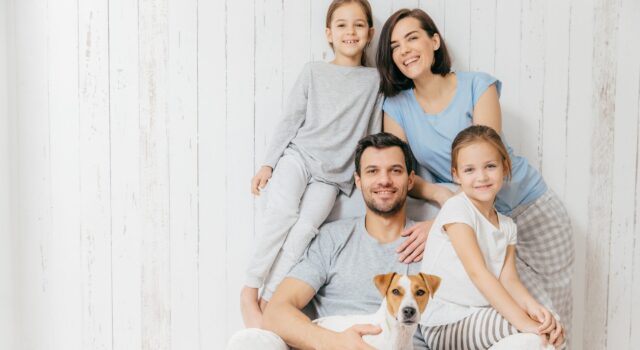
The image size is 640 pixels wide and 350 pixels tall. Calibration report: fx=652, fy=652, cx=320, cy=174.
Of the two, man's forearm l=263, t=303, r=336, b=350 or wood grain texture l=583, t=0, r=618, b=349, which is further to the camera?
wood grain texture l=583, t=0, r=618, b=349

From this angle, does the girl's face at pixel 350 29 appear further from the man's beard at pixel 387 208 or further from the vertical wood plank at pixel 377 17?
the man's beard at pixel 387 208

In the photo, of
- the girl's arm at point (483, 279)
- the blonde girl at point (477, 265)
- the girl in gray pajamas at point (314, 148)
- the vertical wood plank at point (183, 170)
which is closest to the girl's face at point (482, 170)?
the blonde girl at point (477, 265)

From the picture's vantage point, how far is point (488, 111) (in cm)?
197

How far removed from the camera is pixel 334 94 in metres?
2.09

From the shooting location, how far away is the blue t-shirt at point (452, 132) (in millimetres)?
2004

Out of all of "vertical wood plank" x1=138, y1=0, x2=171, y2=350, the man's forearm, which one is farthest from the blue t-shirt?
"vertical wood plank" x1=138, y1=0, x2=171, y2=350

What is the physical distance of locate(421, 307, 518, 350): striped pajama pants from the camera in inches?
64.9

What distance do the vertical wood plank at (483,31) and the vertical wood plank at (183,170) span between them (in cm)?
94

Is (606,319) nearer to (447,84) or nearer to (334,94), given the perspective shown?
(447,84)

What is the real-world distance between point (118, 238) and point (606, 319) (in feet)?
5.61

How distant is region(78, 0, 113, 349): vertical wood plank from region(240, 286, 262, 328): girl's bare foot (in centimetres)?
54

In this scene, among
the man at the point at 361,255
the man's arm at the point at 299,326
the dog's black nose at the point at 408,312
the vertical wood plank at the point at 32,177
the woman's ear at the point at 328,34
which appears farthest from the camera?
the vertical wood plank at the point at 32,177

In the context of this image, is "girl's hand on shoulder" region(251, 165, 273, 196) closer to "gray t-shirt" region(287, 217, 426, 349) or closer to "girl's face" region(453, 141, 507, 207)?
"gray t-shirt" region(287, 217, 426, 349)

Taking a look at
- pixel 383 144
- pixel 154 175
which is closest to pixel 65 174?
pixel 154 175
